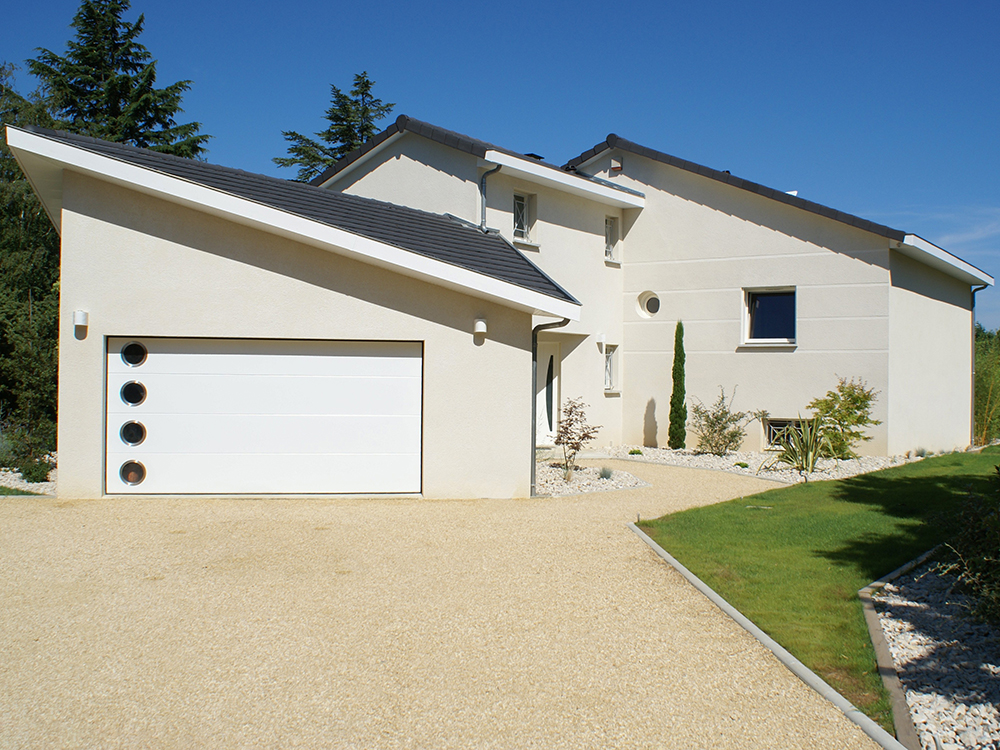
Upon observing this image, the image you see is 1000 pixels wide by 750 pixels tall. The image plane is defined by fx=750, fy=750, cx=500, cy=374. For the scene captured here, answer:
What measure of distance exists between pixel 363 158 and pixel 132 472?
9724 millimetres

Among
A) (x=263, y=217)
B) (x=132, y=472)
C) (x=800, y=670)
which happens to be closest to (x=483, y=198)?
(x=263, y=217)

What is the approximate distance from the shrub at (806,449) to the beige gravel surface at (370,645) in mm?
6517

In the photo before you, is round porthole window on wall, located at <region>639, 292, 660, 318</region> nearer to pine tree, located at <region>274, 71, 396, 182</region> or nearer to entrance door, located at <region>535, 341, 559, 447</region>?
entrance door, located at <region>535, 341, 559, 447</region>

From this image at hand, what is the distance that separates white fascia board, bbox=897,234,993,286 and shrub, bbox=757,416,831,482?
4.19m

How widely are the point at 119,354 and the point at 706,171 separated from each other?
12351 mm

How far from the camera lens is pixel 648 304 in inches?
693

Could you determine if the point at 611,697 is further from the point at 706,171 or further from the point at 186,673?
the point at 706,171

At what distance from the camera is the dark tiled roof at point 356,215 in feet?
31.3

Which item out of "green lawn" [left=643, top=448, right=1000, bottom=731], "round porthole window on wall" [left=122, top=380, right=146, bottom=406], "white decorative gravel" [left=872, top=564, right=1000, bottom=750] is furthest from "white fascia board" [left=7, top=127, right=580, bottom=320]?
"white decorative gravel" [left=872, top=564, right=1000, bottom=750]

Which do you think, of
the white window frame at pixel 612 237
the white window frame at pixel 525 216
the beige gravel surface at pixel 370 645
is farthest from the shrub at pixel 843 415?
the beige gravel surface at pixel 370 645

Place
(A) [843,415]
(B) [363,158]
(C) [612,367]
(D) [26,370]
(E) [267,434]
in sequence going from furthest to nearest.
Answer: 1. (C) [612,367]
2. (B) [363,158]
3. (A) [843,415]
4. (D) [26,370]
5. (E) [267,434]

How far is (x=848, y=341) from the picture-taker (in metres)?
15.3

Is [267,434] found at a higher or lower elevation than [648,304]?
lower

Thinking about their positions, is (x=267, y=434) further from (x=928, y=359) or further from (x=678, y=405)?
(x=928, y=359)
